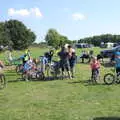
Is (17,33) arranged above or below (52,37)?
above

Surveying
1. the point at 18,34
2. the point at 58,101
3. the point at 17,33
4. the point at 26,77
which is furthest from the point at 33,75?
the point at 18,34

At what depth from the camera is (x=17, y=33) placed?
107938 millimetres

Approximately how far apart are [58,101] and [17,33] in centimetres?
9382

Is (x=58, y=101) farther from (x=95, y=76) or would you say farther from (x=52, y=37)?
(x=52, y=37)

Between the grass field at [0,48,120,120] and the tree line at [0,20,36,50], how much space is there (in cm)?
8248

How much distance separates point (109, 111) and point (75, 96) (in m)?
3.61

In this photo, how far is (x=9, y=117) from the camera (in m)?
12.4

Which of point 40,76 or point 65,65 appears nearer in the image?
point 65,65

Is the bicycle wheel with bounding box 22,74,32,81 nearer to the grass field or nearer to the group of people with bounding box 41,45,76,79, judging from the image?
the group of people with bounding box 41,45,76,79

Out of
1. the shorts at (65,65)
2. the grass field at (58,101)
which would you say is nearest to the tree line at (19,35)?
the shorts at (65,65)

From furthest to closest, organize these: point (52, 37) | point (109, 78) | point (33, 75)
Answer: point (52, 37)
point (33, 75)
point (109, 78)

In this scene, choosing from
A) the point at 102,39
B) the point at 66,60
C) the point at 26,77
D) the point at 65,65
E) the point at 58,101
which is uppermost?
the point at 102,39

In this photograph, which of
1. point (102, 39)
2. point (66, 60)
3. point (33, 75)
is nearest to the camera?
point (66, 60)

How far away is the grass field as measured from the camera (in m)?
12.5
